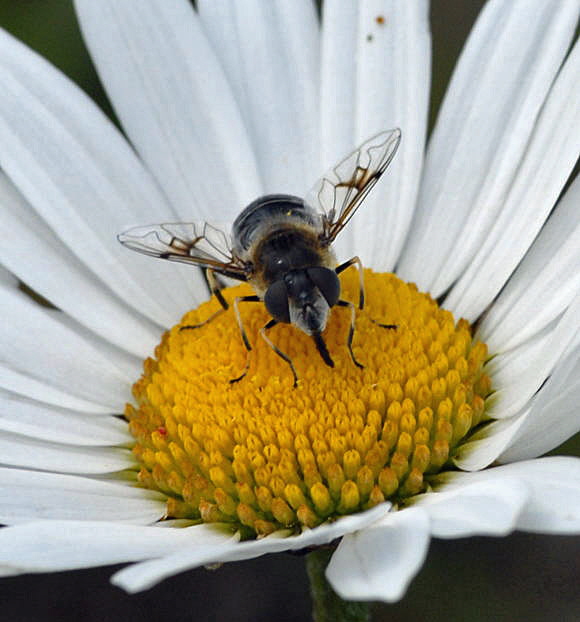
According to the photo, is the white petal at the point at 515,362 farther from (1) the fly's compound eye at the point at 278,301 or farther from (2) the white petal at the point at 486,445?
(1) the fly's compound eye at the point at 278,301

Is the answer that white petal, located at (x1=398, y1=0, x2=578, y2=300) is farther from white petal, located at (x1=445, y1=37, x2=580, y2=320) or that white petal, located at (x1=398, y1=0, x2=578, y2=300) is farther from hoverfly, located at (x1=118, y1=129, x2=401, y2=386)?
hoverfly, located at (x1=118, y1=129, x2=401, y2=386)

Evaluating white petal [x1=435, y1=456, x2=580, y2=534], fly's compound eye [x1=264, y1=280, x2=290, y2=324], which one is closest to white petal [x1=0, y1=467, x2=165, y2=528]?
fly's compound eye [x1=264, y1=280, x2=290, y2=324]

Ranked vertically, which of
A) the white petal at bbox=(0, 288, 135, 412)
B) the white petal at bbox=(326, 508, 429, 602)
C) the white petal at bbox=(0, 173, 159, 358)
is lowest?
the white petal at bbox=(326, 508, 429, 602)

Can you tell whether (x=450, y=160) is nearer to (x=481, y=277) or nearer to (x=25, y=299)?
(x=481, y=277)

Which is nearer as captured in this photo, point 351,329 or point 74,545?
point 74,545

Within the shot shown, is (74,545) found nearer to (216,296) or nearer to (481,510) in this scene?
(481,510)

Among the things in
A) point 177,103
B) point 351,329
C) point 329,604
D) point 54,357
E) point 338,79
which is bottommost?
point 329,604

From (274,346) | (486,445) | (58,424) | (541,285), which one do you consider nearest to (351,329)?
(274,346)

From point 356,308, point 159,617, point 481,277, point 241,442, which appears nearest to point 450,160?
point 481,277
